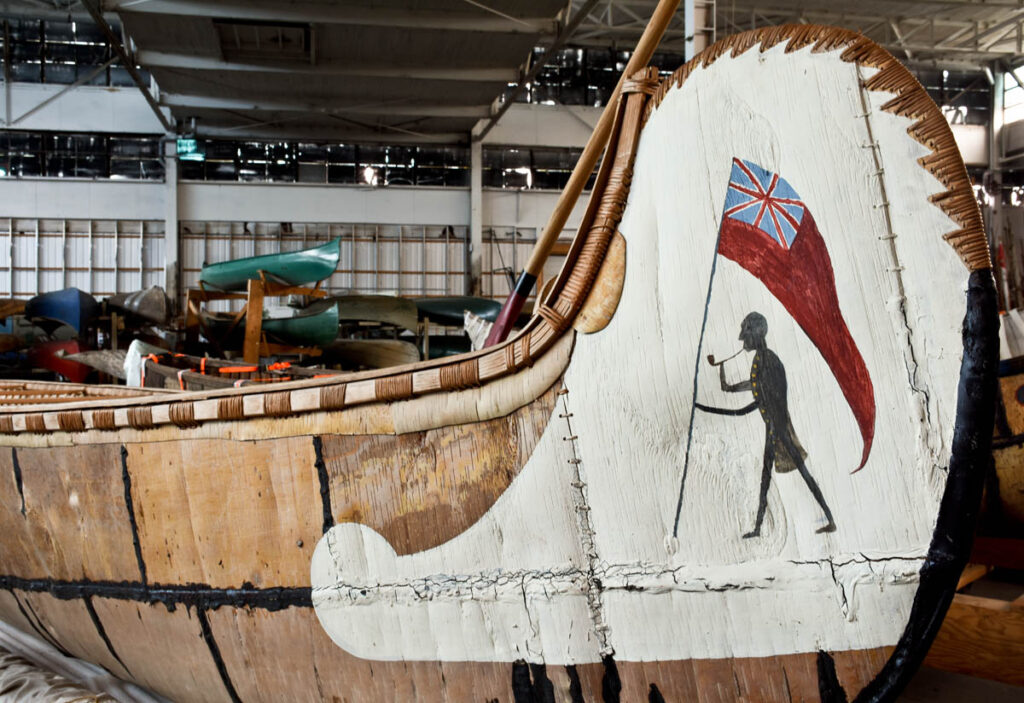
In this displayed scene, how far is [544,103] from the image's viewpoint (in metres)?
13.9

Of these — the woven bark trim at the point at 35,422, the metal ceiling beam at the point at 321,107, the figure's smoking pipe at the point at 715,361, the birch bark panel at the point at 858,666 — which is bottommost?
the birch bark panel at the point at 858,666

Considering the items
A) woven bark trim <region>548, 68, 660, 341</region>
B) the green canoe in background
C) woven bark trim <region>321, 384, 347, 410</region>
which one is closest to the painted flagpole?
woven bark trim <region>548, 68, 660, 341</region>

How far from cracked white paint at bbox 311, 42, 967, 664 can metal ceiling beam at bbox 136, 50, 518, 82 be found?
32.8 feet

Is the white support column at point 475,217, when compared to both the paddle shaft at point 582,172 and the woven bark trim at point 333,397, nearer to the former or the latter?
the paddle shaft at point 582,172

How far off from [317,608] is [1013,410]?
2276 mm

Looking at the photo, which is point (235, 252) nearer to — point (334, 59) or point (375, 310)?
point (334, 59)

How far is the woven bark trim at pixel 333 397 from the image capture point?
130cm

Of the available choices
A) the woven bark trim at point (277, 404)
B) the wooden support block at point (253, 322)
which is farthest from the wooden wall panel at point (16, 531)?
the wooden support block at point (253, 322)

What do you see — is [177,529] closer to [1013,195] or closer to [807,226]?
[807,226]

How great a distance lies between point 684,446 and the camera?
3.53 ft

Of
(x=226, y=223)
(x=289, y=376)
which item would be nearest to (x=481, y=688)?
(x=289, y=376)

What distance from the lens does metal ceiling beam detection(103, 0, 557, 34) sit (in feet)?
27.3

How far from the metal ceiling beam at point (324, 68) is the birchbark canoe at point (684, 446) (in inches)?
385

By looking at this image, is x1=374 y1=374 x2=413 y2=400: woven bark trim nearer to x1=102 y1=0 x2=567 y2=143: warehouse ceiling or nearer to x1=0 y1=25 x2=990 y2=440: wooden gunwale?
x1=0 y1=25 x2=990 y2=440: wooden gunwale
